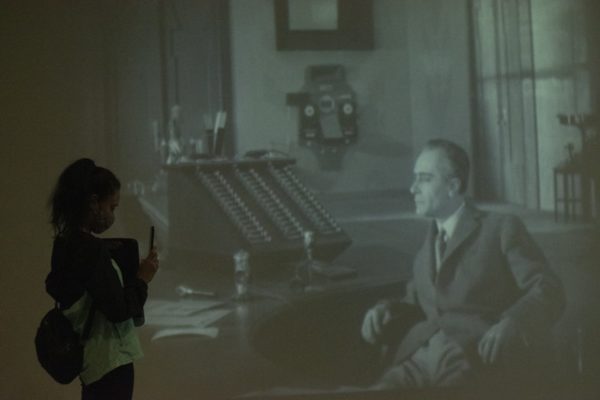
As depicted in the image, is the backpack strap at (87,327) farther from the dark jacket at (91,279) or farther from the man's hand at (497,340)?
the man's hand at (497,340)

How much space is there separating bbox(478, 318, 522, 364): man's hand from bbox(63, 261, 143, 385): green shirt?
1819 millimetres

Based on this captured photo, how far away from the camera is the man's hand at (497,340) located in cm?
316

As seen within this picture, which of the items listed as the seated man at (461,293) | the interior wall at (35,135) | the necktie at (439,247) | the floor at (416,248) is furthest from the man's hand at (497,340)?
the interior wall at (35,135)

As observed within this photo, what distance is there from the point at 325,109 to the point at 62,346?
1831 millimetres

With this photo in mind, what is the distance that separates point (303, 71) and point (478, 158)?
781 mm

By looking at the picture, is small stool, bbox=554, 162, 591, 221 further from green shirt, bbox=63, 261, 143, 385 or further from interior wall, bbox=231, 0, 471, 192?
green shirt, bbox=63, 261, 143, 385

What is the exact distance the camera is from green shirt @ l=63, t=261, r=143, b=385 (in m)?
1.63

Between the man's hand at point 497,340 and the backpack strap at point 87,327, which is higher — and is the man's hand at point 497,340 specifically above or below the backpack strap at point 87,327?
below

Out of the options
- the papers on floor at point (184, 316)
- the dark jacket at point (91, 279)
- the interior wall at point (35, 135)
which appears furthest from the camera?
the interior wall at point (35, 135)

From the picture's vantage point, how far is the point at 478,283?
3152 mm

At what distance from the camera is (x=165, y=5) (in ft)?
10.6

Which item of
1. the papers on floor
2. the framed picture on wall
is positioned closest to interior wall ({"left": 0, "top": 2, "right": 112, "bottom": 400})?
the papers on floor

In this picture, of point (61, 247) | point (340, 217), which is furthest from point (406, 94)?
point (61, 247)

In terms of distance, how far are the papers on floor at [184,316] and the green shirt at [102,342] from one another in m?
1.43
